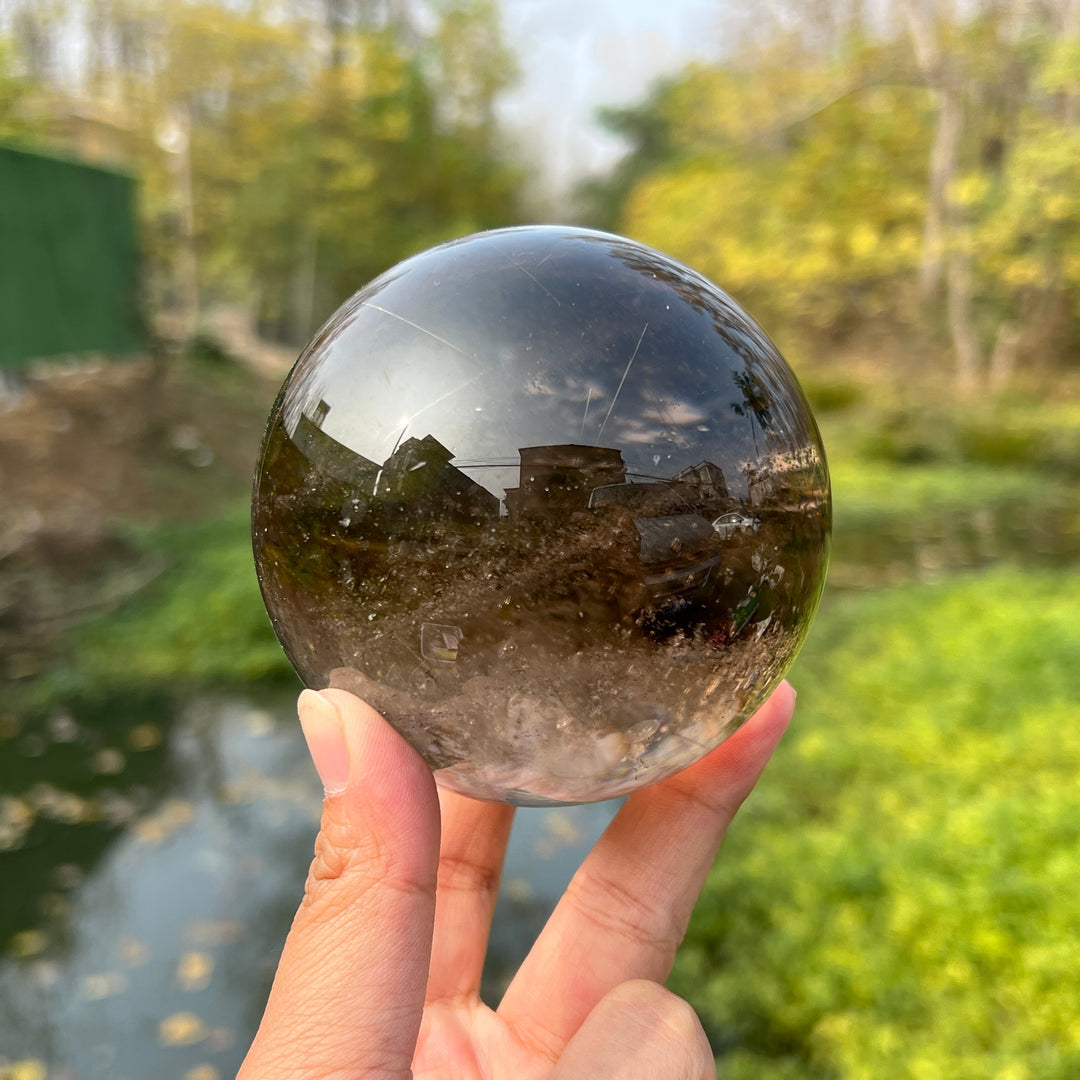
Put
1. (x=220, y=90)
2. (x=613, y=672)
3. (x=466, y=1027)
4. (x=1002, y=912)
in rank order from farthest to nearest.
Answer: (x=220, y=90) → (x=1002, y=912) → (x=466, y=1027) → (x=613, y=672)

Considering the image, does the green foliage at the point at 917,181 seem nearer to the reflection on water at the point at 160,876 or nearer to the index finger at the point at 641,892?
the reflection on water at the point at 160,876

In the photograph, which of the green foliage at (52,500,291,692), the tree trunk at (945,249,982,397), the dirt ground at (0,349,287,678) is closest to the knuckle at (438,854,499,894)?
the green foliage at (52,500,291,692)

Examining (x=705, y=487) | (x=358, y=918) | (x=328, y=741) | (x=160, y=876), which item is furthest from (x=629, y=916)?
(x=160, y=876)

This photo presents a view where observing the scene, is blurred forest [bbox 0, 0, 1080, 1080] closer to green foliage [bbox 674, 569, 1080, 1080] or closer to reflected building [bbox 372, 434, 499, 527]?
green foliage [bbox 674, 569, 1080, 1080]

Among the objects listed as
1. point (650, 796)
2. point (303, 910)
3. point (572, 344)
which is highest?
point (572, 344)

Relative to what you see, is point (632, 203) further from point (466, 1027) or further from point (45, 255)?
point (466, 1027)

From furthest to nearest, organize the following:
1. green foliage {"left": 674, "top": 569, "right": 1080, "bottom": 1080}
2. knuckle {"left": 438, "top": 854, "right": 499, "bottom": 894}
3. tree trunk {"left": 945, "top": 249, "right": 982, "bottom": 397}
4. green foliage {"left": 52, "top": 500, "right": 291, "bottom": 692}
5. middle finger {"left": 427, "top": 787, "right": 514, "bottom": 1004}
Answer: tree trunk {"left": 945, "top": 249, "right": 982, "bottom": 397}
green foliage {"left": 52, "top": 500, "right": 291, "bottom": 692}
green foliage {"left": 674, "top": 569, "right": 1080, "bottom": 1080}
knuckle {"left": 438, "top": 854, "right": 499, "bottom": 894}
middle finger {"left": 427, "top": 787, "right": 514, "bottom": 1004}

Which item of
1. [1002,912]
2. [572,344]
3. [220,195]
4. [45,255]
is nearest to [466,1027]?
[572,344]
